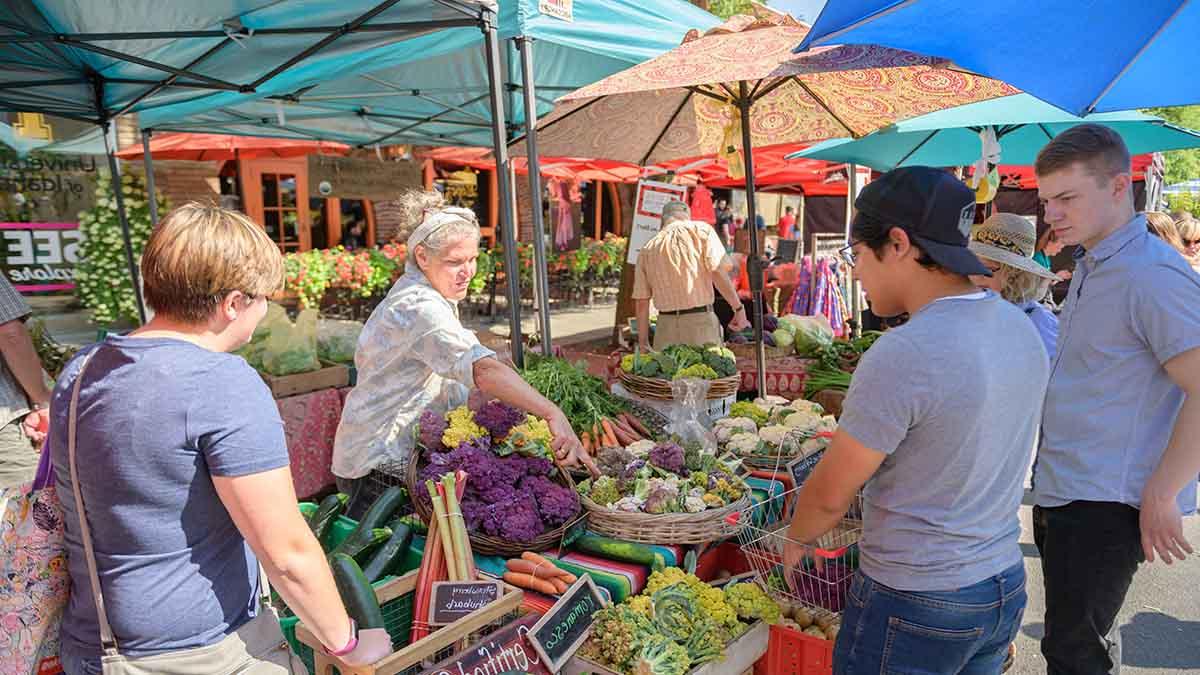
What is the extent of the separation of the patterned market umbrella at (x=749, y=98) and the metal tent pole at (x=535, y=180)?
9.6 inches

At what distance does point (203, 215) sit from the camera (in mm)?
1482

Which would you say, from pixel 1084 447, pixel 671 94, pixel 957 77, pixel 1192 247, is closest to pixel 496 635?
pixel 1084 447

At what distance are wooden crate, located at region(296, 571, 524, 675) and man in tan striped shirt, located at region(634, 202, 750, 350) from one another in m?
3.85

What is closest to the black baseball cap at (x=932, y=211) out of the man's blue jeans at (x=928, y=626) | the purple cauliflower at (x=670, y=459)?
the man's blue jeans at (x=928, y=626)

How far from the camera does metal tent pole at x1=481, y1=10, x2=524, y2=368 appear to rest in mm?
Answer: 3225

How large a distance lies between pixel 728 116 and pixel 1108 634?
426cm

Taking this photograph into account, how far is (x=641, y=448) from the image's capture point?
298cm

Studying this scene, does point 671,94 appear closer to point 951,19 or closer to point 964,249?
point 951,19

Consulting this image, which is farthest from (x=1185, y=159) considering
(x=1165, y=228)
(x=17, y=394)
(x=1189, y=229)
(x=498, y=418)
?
(x=17, y=394)

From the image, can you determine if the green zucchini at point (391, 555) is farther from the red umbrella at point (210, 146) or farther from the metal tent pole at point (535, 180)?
the red umbrella at point (210, 146)

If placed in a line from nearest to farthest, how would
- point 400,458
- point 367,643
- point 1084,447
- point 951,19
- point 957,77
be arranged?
point 367,643 → point 1084,447 → point 951,19 → point 400,458 → point 957,77

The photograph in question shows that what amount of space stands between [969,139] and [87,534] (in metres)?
8.19

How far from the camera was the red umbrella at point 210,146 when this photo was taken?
343 inches

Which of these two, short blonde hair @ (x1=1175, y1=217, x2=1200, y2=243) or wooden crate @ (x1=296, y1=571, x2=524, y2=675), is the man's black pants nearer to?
wooden crate @ (x1=296, y1=571, x2=524, y2=675)
